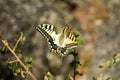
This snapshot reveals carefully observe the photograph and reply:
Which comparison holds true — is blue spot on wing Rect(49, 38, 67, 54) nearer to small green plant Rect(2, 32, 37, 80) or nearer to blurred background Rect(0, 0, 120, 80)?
small green plant Rect(2, 32, 37, 80)

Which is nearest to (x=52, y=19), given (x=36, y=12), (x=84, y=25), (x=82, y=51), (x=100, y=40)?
(x=36, y=12)

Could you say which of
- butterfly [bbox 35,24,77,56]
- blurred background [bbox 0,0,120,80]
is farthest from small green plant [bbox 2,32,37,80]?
blurred background [bbox 0,0,120,80]

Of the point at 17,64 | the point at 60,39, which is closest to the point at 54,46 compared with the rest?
the point at 60,39

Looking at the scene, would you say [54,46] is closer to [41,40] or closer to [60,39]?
[60,39]

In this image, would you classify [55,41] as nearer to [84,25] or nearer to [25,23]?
[25,23]

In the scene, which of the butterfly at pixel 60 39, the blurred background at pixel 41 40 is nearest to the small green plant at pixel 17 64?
the butterfly at pixel 60 39

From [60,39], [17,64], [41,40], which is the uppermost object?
[41,40]

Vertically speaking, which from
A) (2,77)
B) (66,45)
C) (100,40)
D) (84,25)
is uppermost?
(84,25)

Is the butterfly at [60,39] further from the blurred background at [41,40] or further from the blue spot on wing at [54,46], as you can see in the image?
the blurred background at [41,40]
